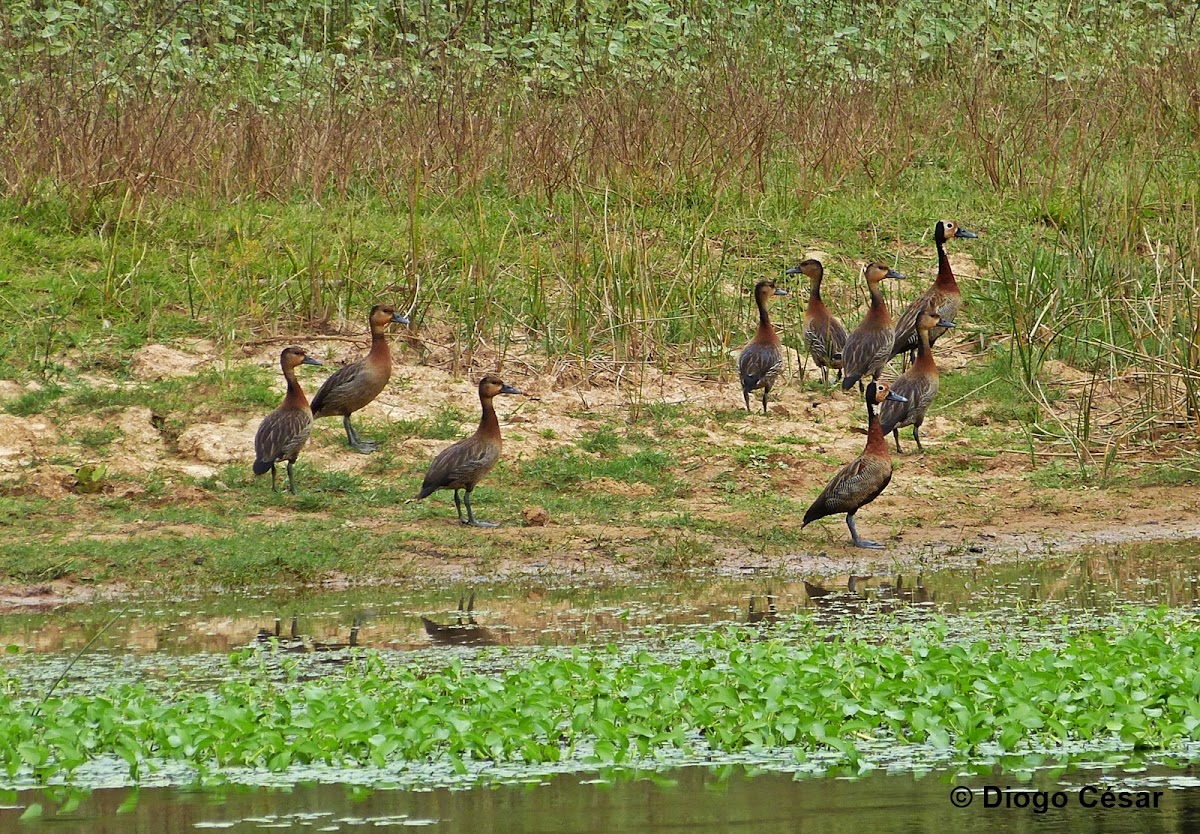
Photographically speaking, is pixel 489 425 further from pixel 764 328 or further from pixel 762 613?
pixel 762 613

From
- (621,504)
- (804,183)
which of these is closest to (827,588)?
(621,504)

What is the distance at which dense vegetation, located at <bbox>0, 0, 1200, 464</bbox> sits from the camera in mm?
13586

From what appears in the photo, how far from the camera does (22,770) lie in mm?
6293

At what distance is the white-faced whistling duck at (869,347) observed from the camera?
1297 centimetres

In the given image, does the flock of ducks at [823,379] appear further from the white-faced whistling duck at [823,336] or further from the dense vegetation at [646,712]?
the dense vegetation at [646,712]

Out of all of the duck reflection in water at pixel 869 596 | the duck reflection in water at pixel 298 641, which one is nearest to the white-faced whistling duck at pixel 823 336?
the duck reflection in water at pixel 869 596

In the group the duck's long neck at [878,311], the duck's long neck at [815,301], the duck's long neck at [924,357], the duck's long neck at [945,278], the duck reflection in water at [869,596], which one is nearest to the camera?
the duck reflection in water at [869,596]

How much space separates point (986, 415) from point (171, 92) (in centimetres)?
878

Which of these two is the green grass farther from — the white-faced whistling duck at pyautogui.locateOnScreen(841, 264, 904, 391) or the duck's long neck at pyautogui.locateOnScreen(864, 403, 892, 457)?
the duck's long neck at pyautogui.locateOnScreen(864, 403, 892, 457)

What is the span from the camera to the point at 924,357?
41.5 feet

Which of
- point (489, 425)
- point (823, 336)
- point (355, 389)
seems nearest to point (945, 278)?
point (823, 336)

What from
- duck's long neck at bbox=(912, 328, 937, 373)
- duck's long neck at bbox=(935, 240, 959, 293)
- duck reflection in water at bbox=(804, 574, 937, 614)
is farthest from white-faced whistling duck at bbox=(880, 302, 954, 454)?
duck reflection in water at bbox=(804, 574, 937, 614)

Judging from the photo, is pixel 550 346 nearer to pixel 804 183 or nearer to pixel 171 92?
pixel 804 183

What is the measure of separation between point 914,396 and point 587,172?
459 centimetres
